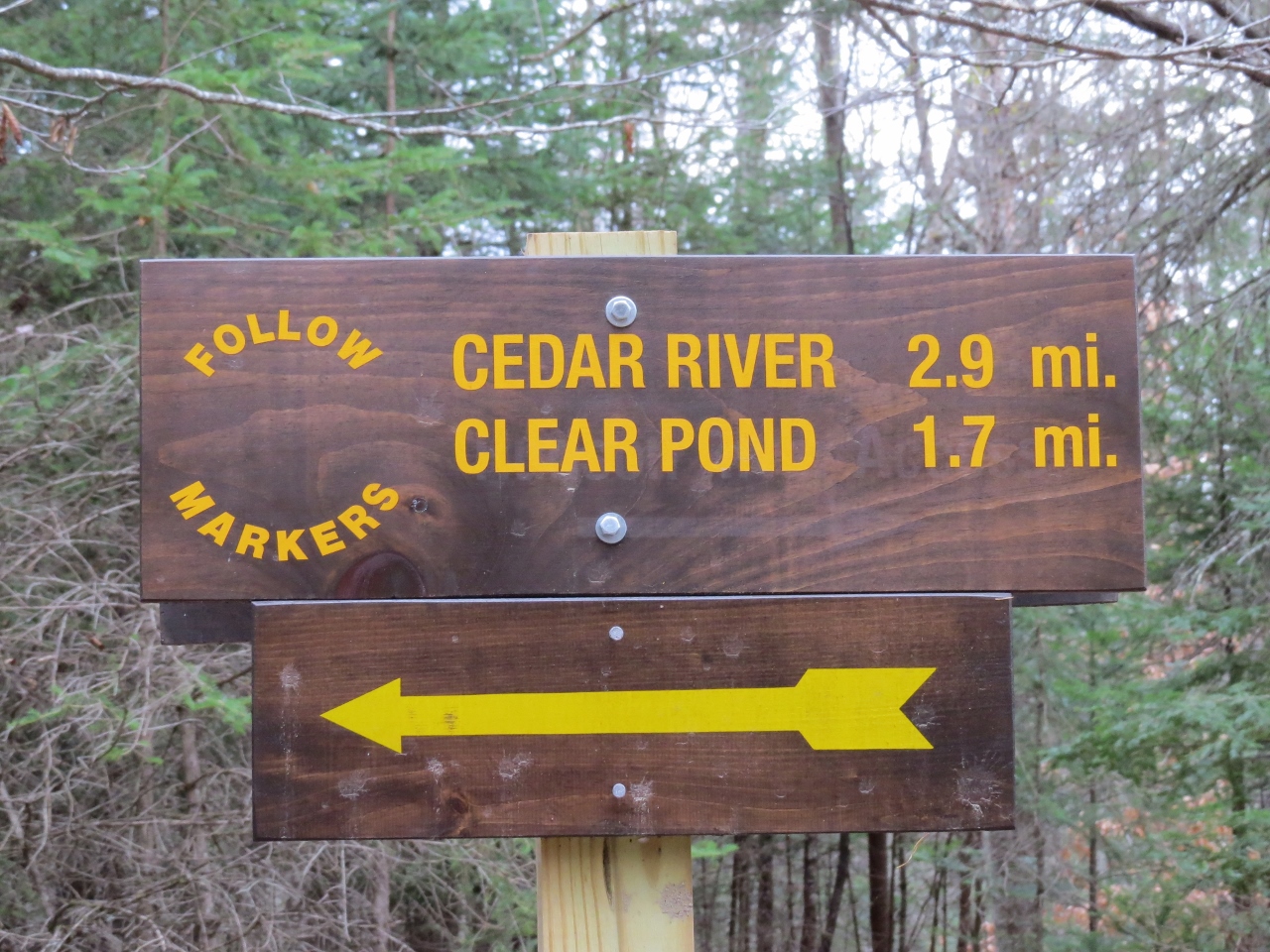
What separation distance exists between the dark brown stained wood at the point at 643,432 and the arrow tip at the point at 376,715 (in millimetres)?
132

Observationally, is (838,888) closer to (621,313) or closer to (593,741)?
(593,741)

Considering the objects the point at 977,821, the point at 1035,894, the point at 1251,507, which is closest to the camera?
the point at 977,821

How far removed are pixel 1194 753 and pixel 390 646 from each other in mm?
5496

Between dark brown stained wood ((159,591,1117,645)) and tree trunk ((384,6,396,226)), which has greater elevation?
tree trunk ((384,6,396,226))

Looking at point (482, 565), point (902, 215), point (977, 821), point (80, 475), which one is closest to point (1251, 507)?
point (977, 821)

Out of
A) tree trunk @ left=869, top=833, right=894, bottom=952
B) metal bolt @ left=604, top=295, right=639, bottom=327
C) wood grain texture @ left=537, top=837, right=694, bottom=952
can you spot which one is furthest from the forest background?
metal bolt @ left=604, top=295, right=639, bottom=327

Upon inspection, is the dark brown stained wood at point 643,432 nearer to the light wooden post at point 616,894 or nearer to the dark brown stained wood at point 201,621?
the dark brown stained wood at point 201,621

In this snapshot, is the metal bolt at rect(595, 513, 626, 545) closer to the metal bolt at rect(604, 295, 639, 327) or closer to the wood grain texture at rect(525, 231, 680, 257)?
the metal bolt at rect(604, 295, 639, 327)

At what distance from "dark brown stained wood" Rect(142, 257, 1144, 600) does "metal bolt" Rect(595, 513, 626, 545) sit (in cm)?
1

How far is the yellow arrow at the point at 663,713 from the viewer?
4.06 feet

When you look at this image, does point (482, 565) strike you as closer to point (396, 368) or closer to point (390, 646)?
point (390, 646)

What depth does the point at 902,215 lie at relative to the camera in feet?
34.5

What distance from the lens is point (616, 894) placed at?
4.41ft

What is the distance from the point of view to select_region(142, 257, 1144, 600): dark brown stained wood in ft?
4.17
